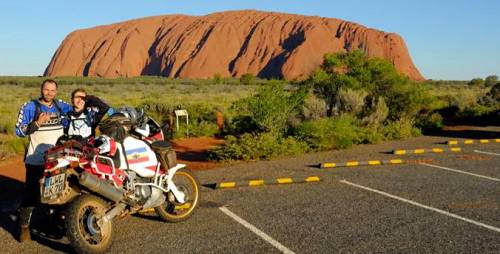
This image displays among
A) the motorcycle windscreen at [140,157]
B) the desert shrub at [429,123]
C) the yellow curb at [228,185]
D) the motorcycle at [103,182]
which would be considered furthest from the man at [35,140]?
the desert shrub at [429,123]

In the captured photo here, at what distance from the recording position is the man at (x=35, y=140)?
6.18 m

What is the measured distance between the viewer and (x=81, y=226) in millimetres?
5418

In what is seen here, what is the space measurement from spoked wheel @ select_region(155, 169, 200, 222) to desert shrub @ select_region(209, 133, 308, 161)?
6.00 metres

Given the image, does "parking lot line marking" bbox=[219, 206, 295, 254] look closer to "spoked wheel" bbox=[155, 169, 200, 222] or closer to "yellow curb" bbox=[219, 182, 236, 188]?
"spoked wheel" bbox=[155, 169, 200, 222]

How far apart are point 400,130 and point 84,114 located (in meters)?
13.2

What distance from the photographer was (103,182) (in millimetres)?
5645

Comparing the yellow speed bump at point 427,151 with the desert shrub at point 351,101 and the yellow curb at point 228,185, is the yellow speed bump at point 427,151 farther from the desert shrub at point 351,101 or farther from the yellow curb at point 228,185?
the yellow curb at point 228,185

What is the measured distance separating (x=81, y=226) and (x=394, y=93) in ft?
54.3

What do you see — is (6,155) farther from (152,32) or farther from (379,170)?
(152,32)

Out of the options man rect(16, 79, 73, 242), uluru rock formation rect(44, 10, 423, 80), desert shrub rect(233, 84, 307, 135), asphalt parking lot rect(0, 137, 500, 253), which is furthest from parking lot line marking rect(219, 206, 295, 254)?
uluru rock formation rect(44, 10, 423, 80)

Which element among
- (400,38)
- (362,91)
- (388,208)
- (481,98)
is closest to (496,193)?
(388,208)

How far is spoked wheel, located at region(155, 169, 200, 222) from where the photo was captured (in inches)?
Result: 270

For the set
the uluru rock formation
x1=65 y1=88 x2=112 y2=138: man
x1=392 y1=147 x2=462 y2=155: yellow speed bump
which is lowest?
x1=392 y1=147 x2=462 y2=155: yellow speed bump

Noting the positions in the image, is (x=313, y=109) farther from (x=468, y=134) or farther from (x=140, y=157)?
(x=140, y=157)
